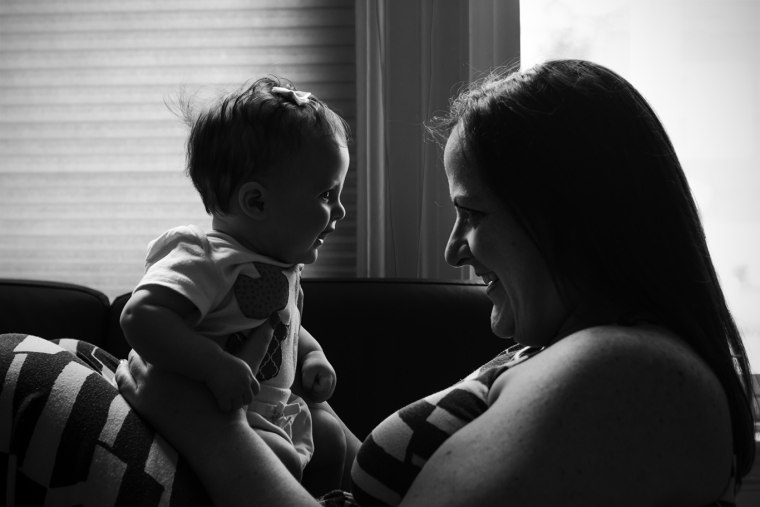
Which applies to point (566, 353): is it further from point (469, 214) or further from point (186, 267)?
point (186, 267)

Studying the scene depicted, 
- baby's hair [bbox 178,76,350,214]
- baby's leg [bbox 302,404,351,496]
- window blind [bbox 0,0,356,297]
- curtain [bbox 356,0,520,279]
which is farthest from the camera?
window blind [bbox 0,0,356,297]

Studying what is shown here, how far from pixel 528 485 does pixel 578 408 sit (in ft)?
0.28

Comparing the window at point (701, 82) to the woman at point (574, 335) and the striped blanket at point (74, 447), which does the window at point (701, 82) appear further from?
the striped blanket at point (74, 447)

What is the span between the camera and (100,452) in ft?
3.20

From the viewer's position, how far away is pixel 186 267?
1.11m

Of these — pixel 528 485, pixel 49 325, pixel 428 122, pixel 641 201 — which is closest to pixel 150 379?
pixel 528 485

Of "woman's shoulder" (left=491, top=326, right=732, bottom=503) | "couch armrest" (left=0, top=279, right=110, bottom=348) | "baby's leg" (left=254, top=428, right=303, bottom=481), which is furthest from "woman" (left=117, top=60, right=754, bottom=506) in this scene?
"couch armrest" (left=0, top=279, right=110, bottom=348)

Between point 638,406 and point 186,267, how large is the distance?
0.69 meters

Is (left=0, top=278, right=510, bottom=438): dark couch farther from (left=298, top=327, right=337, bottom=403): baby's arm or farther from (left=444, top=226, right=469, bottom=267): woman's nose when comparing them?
(left=444, top=226, right=469, bottom=267): woman's nose

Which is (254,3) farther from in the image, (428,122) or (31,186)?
(31,186)

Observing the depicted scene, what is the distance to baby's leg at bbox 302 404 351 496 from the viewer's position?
1.32 metres

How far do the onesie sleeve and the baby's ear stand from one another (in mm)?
84

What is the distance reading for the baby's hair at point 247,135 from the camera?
1.21 metres

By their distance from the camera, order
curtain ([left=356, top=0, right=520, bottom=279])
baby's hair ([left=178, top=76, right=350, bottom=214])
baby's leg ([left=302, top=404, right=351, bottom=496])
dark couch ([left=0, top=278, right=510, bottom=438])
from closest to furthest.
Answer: baby's hair ([left=178, top=76, right=350, bottom=214])
baby's leg ([left=302, top=404, right=351, bottom=496])
dark couch ([left=0, top=278, right=510, bottom=438])
curtain ([left=356, top=0, right=520, bottom=279])
